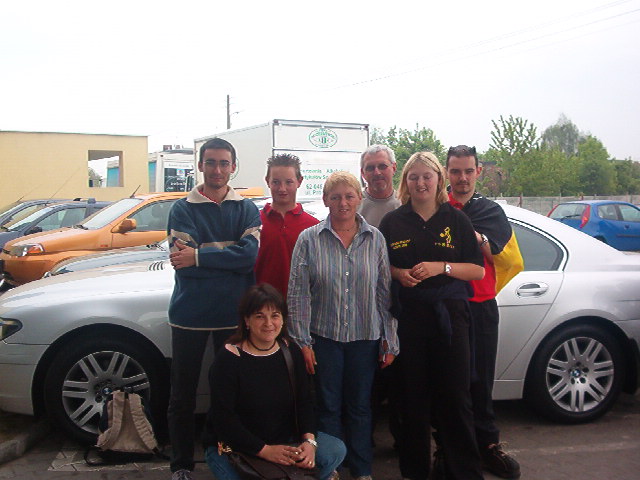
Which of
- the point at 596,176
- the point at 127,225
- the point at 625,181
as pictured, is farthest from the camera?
the point at 625,181

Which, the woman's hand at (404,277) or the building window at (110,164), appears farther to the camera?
the building window at (110,164)

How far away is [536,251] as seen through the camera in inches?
176

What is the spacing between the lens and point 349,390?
10.9 feet

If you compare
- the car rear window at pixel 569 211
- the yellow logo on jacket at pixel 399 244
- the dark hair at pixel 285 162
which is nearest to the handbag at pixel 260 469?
the yellow logo on jacket at pixel 399 244

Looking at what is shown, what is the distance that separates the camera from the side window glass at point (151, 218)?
884cm

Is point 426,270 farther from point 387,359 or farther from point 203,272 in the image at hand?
point 203,272

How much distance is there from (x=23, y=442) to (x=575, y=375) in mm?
3617

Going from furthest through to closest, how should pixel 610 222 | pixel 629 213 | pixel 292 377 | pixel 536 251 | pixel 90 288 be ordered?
1. pixel 629 213
2. pixel 610 222
3. pixel 536 251
4. pixel 90 288
5. pixel 292 377

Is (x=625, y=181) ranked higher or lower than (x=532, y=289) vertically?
higher

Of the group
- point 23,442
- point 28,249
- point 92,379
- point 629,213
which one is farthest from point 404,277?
point 629,213

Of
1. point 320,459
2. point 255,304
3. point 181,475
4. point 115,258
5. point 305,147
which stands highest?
point 305,147

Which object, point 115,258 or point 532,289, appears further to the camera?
point 115,258

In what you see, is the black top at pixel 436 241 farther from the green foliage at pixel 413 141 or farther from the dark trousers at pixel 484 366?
the green foliage at pixel 413 141

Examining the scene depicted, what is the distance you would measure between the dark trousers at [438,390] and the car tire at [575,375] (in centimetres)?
121
